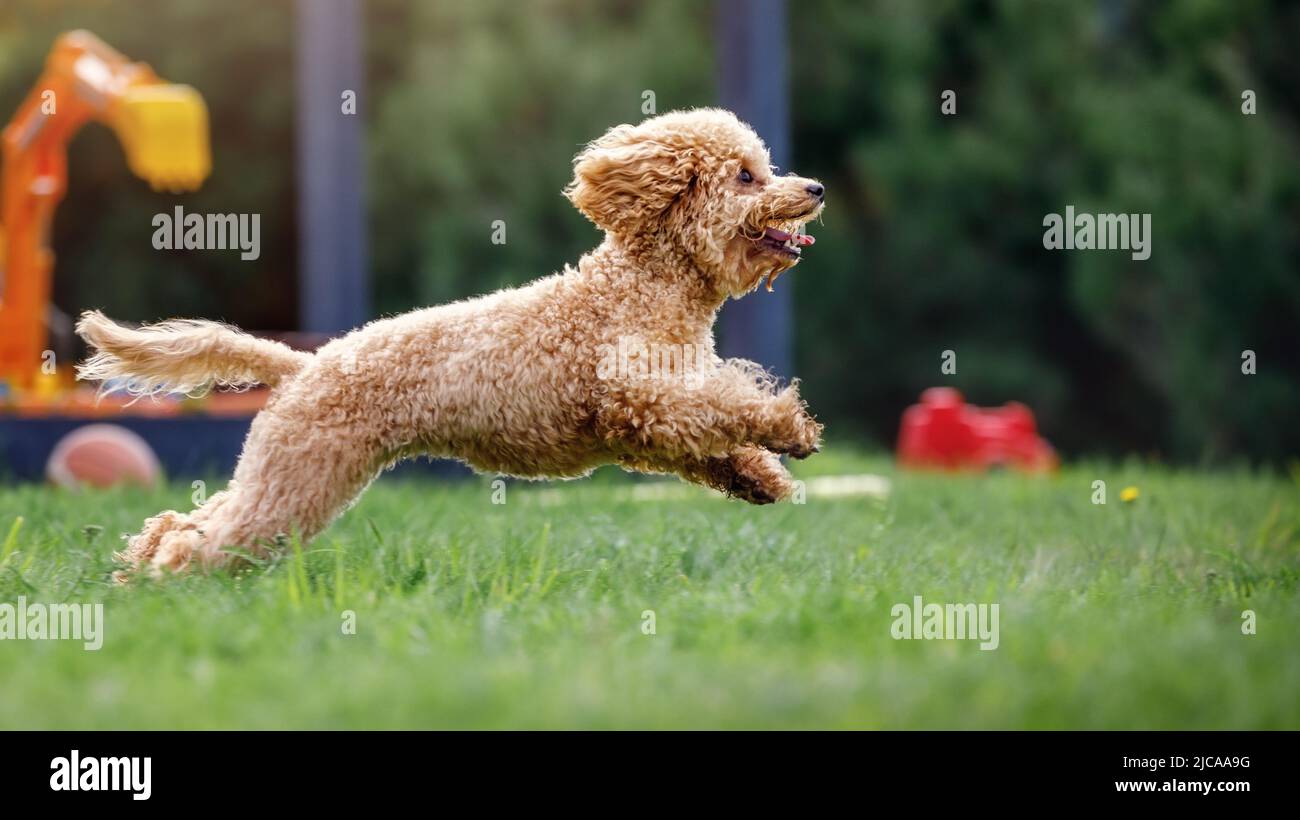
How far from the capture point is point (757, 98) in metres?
8.16

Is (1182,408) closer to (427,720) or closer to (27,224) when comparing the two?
(27,224)

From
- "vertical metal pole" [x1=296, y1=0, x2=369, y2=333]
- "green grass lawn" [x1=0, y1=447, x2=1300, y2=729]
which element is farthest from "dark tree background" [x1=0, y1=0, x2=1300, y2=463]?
"green grass lawn" [x1=0, y1=447, x2=1300, y2=729]

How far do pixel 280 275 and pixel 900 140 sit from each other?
796cm

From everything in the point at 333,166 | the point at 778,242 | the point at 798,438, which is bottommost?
the point at 798,438

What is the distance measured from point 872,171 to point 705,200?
42.7 ft

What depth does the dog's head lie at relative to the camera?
14.3ft

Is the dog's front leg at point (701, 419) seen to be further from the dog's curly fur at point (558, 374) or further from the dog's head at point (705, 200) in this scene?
the dog's head at point (705, 200)

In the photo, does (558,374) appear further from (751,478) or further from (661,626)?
(661,626)

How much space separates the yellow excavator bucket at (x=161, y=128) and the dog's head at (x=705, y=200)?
4588mm

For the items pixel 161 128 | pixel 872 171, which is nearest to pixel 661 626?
pixel 161 128

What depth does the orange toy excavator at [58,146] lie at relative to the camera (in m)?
8.27

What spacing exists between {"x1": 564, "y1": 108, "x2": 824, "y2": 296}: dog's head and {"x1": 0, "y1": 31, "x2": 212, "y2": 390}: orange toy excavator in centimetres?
466

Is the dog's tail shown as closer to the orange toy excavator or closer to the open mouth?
the open mouth

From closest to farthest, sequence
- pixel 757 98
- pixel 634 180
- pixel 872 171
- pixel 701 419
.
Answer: pixel 701 419
pixel 634 180
pixel 757 98
pixel 872 171
